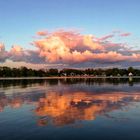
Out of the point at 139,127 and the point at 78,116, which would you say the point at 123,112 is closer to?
the point at 78,116

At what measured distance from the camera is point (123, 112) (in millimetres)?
21234

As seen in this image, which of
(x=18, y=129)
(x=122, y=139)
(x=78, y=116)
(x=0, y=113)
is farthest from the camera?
(x=0, y=113)

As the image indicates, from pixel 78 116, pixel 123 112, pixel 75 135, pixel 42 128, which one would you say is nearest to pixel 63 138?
pixel 75 135

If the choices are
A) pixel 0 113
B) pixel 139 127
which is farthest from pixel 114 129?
pixel 0 113

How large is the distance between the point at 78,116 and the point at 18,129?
5.58 m

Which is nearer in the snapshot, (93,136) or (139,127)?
(93,136)

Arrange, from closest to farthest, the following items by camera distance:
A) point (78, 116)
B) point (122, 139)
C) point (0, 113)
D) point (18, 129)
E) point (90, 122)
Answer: point (122, 139), point (18, 129), point (90, 122), point (78, 116), point (0, 113)

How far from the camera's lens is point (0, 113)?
21.1m

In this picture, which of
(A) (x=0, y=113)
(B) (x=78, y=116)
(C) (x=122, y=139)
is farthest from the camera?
(A) (x=0, y=113)

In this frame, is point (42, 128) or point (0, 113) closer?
point (42, 128)

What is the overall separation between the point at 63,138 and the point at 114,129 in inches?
136

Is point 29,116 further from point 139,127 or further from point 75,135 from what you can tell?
point 139,127

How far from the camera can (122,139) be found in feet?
43.4

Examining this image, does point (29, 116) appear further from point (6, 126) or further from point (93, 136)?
point (93, 136)
